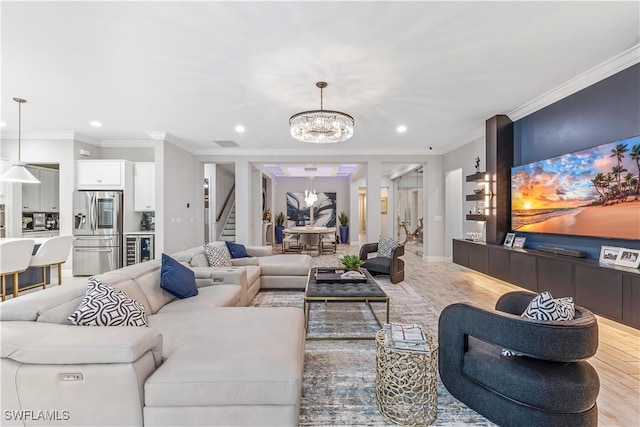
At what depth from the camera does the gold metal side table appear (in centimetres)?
176

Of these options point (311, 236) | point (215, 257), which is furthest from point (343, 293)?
point (311, 236)

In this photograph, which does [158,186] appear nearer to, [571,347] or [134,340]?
[134,340]

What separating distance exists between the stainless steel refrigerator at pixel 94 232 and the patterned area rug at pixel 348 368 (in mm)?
3683

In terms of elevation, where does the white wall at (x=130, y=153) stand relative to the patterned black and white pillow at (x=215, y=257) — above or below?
above

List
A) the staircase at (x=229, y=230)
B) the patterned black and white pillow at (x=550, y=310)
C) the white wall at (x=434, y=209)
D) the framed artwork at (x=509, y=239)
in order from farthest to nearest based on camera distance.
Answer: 1. the staircase at (x=229, y=230)
2. the white wall at (x=434, y=209)
3. the framed artwork at (x=509, y=239)
4. the patterned black and white pillow at (x=550, y=310)

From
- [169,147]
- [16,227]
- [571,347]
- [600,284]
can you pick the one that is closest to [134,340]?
[571,347]

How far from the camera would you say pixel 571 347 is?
150 centimetres

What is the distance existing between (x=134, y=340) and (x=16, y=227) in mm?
6510

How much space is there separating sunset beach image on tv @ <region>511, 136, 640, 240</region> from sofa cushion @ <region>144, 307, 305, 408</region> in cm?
362

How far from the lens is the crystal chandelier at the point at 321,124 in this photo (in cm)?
355

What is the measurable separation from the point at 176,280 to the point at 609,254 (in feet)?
14.8

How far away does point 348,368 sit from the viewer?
7.72 feet

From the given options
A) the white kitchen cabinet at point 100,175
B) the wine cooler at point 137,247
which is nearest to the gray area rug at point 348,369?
the wine cooler at point 137,247

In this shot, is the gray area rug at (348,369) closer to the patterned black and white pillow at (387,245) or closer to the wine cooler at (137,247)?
the patterned black and white pillow at (387,245)
